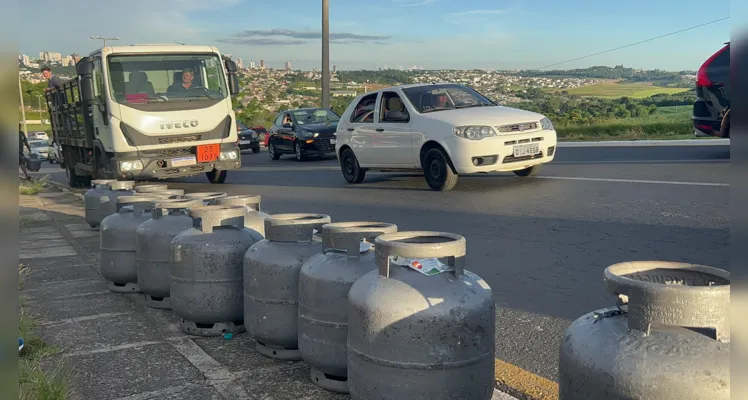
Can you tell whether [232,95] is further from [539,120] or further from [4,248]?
[4,248]

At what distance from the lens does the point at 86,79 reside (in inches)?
518

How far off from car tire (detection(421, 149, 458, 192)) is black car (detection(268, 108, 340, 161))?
31.6 feet

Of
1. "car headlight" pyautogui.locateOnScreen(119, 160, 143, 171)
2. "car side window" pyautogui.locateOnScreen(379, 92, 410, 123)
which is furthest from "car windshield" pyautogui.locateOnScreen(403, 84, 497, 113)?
"car headlight" pyautogui.locateOnScreen(119, 160, 143, 171)

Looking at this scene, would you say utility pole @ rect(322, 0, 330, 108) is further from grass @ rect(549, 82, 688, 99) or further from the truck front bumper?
grass @ rect(549, 82, 688, 99)

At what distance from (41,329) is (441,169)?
7168 mm

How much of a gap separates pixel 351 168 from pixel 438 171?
2.64m

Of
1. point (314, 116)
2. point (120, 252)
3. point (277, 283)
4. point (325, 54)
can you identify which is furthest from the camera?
point (325, 54)

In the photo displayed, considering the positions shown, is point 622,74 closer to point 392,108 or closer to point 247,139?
point 247,139

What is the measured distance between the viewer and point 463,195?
10.2 m

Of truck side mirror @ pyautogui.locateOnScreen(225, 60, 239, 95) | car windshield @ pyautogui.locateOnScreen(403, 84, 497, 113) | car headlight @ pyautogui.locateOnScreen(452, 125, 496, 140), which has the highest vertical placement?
truck side mirror @ pyautogui.locateOnScreen(225, 60, 239, 95)

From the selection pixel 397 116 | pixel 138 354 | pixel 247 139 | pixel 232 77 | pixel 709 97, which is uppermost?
pixel 232 77

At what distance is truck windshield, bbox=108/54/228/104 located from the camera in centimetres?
1309

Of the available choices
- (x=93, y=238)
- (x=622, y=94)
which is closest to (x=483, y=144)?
(x=93, y=238)

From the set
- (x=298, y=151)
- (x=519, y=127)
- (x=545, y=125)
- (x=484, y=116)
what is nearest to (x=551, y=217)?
(x=519, y=127)
